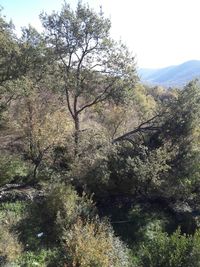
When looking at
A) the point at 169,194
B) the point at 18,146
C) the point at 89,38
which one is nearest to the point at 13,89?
the point at 18,146

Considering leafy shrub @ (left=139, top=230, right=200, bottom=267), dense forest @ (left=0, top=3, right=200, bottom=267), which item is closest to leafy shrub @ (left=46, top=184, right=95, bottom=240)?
dense forest @ (left=0, top=3, right=200, bottom=267)

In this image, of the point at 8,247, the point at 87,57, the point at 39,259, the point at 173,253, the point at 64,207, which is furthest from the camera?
the point at 87,57

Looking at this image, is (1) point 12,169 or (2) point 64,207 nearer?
(2) point 64,207

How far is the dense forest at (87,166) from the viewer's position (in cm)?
1247

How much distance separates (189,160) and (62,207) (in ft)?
25.0

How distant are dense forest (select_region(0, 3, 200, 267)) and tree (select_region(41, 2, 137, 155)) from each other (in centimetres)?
7

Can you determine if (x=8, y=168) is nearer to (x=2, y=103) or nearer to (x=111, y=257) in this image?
(x=2, y=103)

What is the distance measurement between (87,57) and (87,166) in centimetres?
937

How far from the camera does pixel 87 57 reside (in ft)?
81.7

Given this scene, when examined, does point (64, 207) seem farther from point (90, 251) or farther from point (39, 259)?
point (90, 251)

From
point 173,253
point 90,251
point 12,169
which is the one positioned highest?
point 12,169

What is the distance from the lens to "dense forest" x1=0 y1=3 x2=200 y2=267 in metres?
12.5

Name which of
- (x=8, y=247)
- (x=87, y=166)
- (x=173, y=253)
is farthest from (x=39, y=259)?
(x=87, y=166)

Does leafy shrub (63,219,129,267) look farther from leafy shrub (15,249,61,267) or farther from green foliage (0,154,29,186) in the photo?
green foliage (0,154,29,186)
